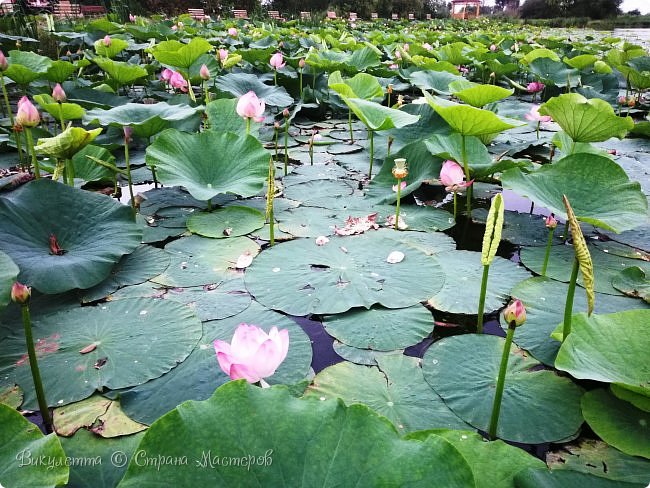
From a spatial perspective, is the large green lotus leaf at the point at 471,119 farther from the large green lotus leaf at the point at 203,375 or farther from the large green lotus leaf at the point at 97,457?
the large green lotus leaf at the point at 97,457

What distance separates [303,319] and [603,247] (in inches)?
55.7

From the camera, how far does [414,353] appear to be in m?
Result: 1.47

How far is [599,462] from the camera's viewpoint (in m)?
1.07

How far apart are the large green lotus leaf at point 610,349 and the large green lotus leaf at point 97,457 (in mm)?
1042

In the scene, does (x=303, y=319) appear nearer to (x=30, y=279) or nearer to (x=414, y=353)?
(x=414, y=353)

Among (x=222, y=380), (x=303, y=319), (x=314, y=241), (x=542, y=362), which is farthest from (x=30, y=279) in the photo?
(x=542, y=362)

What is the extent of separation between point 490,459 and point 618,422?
39cm

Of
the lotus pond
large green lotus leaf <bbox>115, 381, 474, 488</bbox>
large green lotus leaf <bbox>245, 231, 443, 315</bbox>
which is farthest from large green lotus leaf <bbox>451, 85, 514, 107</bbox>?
large green lotus leaf <bbox>115, 381, 474, 488</bbox>

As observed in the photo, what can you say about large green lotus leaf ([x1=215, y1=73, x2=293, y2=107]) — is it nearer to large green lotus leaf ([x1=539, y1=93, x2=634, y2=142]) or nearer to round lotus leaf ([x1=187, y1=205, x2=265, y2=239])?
round lotus leaf ([x1=187, y1=205, x2=265, y2=239])

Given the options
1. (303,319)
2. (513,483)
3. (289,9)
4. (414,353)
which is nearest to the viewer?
(513,483)

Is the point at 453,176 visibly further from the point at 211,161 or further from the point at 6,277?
the point at 6,277

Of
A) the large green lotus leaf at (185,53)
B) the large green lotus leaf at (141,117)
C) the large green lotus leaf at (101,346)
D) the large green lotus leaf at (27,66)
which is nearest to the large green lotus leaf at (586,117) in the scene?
the large green lotus leaf at (101,346)

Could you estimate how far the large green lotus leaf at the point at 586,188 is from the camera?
70.9 inches

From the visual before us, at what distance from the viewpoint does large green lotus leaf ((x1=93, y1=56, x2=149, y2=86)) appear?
3.73m
